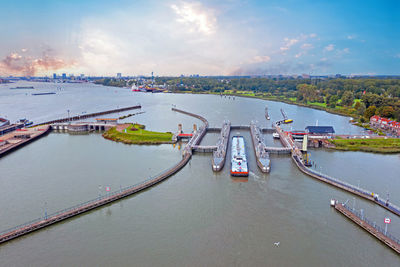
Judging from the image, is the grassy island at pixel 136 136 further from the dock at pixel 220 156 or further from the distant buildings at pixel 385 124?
the distant buildings at pixel 385 124

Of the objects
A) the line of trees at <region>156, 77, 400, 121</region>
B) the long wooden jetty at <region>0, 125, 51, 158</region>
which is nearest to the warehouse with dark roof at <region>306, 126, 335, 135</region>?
the line of trees at <region>156, 77, 400, 121</region>

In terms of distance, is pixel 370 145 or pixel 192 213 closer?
pixel 192 213

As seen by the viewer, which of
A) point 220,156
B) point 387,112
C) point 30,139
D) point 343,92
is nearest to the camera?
point 220,156

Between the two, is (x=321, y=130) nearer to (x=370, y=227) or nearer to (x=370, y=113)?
(x=370, y=113)

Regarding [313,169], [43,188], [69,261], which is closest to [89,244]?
[69,261]

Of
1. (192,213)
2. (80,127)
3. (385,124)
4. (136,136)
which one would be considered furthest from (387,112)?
(80,127)

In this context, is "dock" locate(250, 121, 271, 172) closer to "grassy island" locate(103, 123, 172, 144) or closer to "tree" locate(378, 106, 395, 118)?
"grassy island" locate(103, 123, 172, 144)

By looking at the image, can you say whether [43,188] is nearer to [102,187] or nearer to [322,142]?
[102,187]
